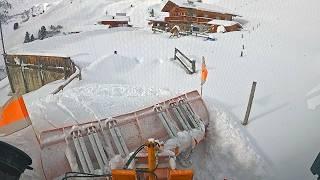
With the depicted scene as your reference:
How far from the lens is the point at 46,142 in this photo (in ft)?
26.2

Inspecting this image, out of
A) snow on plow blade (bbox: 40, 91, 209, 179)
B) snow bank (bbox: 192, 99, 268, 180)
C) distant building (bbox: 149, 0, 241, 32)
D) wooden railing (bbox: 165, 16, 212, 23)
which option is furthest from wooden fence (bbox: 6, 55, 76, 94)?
wooden railing (bbox: 165, 16, 212, 23)

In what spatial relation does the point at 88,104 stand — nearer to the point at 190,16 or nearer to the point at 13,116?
the point at 13,116

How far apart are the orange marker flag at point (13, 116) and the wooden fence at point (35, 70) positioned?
9.62 m

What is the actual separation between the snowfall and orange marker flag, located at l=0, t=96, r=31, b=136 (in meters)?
0.72

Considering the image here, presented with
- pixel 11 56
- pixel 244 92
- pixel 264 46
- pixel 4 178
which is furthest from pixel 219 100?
pixel 11 56

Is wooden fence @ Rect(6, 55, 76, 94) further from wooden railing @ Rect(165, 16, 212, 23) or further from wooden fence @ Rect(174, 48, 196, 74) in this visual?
wooden railing @ Rect(165, 16, 212, 23)

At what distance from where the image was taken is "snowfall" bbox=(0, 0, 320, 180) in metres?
9.10

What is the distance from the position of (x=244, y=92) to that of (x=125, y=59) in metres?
8.52

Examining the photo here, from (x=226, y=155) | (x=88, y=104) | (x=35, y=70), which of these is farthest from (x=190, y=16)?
(x=226, y=155)

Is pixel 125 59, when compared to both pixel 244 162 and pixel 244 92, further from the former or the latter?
pixel 244 162

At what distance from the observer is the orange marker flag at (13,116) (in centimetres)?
749

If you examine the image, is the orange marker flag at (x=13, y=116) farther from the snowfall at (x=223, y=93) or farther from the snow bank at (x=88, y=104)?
the snow bank at (x=88, y=104)

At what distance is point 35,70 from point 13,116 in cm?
1146

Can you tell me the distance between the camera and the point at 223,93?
1285 centimetres
